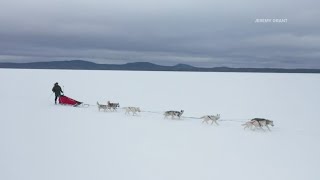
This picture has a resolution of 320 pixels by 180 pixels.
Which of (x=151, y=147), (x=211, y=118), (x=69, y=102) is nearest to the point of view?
(x=151, y=147)

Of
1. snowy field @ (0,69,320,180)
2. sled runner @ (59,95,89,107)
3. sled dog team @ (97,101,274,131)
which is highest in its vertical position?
sled runner @ (59,95,89,107)

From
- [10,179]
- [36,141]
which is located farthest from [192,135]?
[10,179]

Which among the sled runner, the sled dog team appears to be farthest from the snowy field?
the sled runner

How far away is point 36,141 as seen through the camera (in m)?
6.74

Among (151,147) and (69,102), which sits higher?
(69,102)

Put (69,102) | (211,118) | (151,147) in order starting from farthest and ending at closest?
(69,102) → (211,118) → (151,147)

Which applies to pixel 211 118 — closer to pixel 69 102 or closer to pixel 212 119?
pixel 212 119

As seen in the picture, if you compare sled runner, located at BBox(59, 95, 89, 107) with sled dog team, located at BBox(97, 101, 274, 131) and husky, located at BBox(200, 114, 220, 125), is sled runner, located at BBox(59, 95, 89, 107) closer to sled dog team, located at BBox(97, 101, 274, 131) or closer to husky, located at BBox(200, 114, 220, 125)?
sled dog team, located at BBox(97, 101, 274, 131)

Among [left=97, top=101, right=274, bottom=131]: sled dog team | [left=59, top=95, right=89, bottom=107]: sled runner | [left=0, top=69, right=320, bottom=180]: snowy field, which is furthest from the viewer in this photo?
[left=59, top=95, right=89, bottom=107]: sled runner

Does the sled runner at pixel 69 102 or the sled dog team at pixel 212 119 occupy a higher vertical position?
the sled runner at pixel 69 102

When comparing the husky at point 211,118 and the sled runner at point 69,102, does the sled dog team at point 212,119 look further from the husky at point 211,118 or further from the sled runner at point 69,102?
the sled runner at point 69,102

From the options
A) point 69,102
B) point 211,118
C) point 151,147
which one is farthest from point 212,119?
point 69,102

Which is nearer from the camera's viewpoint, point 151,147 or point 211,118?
point 151,147

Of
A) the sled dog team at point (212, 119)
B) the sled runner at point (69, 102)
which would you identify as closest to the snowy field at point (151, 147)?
the sled dog team at point (212, 119)
